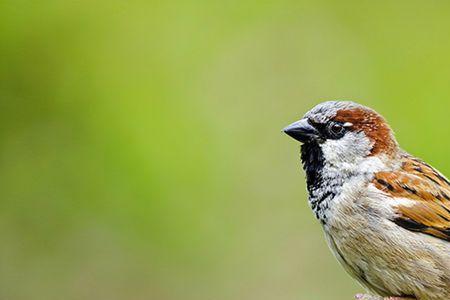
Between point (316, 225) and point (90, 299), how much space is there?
152 centimetres

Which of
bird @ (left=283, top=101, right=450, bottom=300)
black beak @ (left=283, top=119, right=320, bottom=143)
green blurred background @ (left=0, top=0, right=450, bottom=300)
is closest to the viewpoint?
bird @ (left=283, top=101, right=450, bottom=300)

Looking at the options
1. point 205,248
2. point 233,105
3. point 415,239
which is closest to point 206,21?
point 233,105

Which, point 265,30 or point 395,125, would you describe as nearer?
point 395,125

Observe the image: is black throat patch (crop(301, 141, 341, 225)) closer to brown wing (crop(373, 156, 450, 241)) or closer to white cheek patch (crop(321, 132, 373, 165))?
white cheek patch (crop(321, 132, 373, 165))

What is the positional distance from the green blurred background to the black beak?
6.06 feet

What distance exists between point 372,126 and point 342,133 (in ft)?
0.45

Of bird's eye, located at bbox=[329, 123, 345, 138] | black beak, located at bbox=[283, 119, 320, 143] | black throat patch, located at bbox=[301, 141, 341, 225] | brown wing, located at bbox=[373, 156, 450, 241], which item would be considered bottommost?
brown wing, located at bbox=[373, 156, 450, 241]

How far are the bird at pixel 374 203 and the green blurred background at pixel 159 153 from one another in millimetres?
1677

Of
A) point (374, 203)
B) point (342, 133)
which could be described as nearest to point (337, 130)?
point (342, 133)

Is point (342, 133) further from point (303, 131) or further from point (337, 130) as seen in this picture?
point (303, 131)

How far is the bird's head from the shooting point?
12.4ft

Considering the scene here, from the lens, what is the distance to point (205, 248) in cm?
573

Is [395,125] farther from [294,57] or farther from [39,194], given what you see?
[39,194]

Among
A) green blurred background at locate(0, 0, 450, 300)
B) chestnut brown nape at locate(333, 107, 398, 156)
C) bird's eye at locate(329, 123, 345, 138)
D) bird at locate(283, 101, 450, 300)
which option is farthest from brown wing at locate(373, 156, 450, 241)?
green blurred background at locate(0, 0, 450, 300)
